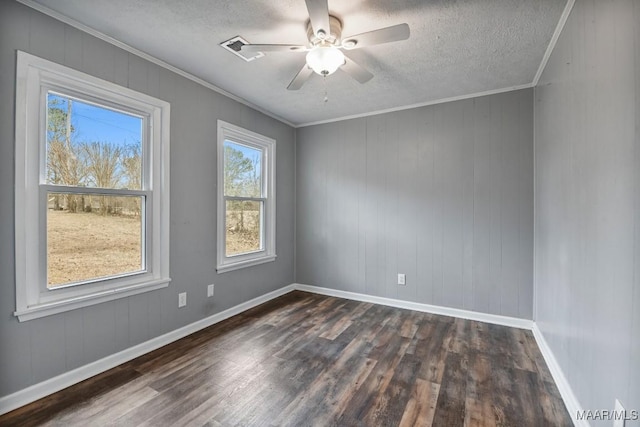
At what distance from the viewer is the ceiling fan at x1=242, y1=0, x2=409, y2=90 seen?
5.38 ft

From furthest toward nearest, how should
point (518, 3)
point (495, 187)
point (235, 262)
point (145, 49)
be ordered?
point (235, 262) → point (495, 187) → point (145, 49) → point (518, 3)

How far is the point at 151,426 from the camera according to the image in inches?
63.1

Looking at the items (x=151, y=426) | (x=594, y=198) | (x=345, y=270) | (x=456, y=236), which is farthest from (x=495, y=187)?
(x=151, y=426)

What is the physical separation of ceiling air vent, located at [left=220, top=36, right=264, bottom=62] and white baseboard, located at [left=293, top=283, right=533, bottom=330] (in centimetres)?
307

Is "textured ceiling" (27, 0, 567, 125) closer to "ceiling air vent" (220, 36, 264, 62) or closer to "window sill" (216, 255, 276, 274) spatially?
"ceiling air vent" (220, 36, 264, 62)

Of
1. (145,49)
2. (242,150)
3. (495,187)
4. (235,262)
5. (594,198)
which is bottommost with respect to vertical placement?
(235,262)

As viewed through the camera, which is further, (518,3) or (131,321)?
(131,321)

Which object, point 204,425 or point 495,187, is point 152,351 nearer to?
point 204,425

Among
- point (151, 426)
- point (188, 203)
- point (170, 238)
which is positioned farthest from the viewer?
point (188, 203)

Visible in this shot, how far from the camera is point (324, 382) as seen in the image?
2041mm

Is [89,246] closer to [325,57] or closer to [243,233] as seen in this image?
[243,233]

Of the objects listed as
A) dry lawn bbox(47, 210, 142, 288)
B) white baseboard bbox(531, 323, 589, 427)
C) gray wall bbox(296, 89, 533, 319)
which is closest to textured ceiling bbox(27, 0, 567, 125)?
gray wall bbox(296, 89, 533, 319)

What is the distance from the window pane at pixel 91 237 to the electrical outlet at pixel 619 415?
3.13 meters

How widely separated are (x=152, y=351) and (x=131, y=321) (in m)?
0.34
